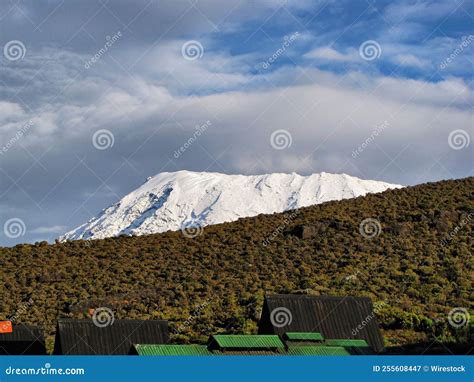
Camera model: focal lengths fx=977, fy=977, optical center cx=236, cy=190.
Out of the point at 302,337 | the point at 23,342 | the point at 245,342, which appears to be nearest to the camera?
the point at 245,342

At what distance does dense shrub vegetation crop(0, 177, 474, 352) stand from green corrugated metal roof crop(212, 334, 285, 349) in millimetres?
12743

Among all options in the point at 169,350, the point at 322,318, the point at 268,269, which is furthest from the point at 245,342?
the point at 268,269

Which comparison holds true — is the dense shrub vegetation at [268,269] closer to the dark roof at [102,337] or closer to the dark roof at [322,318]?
the dark roof at [322,318]

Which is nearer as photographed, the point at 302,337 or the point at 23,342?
the point at 302,337

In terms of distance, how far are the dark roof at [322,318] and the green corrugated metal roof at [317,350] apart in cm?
633

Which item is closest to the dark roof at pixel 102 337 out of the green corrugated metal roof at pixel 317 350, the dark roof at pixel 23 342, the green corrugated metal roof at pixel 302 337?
the dark roof at pixel 23 342

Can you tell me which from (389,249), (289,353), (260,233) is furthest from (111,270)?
(289,353)

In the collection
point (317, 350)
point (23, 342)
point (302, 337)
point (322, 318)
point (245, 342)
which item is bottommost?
point (317, 350)

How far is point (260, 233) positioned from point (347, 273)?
14.9 m

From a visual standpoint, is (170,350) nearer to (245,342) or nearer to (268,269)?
(245,342)

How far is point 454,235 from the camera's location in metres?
72.8

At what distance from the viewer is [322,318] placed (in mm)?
42844

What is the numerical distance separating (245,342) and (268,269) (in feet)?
108

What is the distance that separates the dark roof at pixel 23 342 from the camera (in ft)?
140
